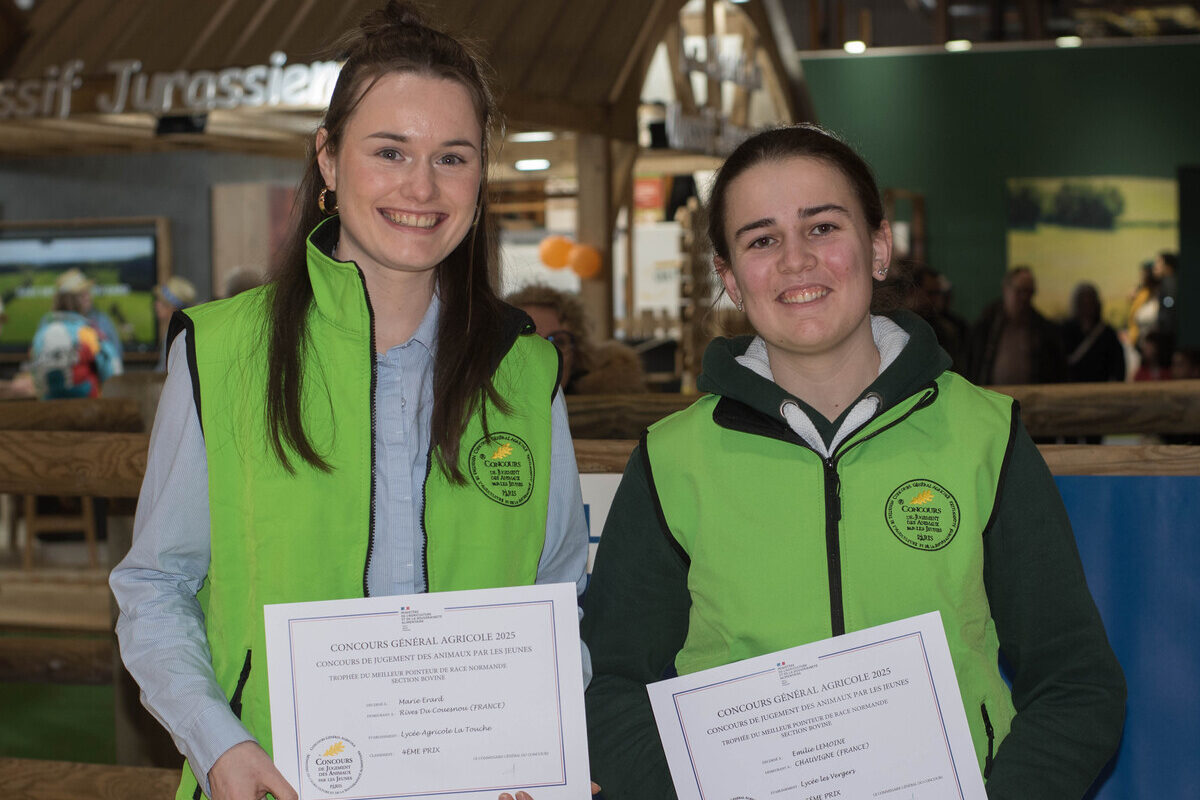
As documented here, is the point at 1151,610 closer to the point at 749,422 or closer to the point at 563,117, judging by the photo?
the point at 749,422

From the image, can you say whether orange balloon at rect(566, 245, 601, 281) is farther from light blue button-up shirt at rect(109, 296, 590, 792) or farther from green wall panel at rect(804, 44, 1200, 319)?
green wall panel at rect(804, 44, 1200, 319)

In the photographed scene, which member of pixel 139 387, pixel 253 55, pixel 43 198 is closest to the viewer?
pixel 139 387

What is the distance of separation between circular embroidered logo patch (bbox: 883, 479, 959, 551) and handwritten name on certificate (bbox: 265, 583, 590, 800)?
0.45 m

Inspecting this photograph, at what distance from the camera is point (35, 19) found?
8.25 metres

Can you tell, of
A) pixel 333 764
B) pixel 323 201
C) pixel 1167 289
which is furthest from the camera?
pixel 1167 289

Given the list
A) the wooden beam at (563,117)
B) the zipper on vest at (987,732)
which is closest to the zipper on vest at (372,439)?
the zipper on vest at (987,732)

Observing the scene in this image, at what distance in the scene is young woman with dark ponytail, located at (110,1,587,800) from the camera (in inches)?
65.1

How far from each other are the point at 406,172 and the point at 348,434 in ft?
1.17

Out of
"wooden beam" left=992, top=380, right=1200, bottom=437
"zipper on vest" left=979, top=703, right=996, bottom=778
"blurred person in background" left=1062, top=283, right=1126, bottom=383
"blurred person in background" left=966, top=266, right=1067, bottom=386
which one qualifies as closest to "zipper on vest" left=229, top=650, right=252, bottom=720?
"zipper on vest" left=979, top=703, right=996, bottom=778

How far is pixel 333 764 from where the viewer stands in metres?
1.66

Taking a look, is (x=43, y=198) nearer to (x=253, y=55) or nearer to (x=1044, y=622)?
(x=253, y=55)

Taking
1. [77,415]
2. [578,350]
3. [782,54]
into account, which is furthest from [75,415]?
[782,54]

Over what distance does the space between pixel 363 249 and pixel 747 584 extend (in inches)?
27.2

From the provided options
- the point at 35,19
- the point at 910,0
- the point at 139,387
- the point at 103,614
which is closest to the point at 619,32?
the point at 35,19
